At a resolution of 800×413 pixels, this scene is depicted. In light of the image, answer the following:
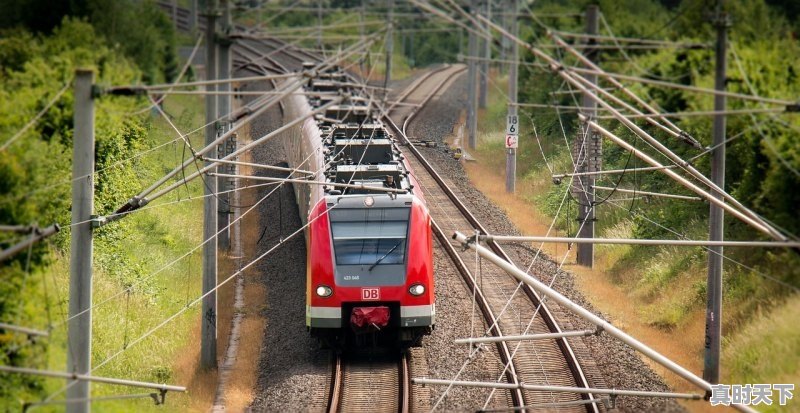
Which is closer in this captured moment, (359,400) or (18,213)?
(18,213)

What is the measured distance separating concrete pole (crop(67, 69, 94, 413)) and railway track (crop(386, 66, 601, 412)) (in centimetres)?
483

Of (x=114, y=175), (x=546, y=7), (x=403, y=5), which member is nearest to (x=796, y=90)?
(x=114, y=175)

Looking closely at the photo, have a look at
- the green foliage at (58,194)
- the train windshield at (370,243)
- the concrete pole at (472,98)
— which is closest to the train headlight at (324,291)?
the train windshield at (370,243)

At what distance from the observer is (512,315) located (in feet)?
72.6

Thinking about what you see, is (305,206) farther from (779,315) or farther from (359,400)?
(779,315)

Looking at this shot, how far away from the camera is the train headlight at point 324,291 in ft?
59.9

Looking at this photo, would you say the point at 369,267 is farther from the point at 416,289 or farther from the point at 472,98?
the point at 472,98

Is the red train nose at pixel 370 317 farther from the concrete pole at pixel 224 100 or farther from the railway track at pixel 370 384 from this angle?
the concrete pole at pixel 224 100

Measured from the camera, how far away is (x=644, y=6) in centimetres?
4634

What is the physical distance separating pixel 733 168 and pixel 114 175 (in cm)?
1383

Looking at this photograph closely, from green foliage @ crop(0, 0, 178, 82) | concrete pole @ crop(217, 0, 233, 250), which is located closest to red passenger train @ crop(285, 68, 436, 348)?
concrete pole @ crop(217, 0, 233, 250)

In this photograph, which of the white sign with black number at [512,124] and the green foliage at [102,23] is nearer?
the green foliage at [102,23]

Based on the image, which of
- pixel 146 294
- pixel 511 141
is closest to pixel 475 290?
pixel 146 294

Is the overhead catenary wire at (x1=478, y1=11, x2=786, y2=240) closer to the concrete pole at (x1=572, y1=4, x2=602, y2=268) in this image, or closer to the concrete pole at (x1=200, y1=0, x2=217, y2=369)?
the concrete pole at (x1=200, y1=0, x2=217, y2=369)
